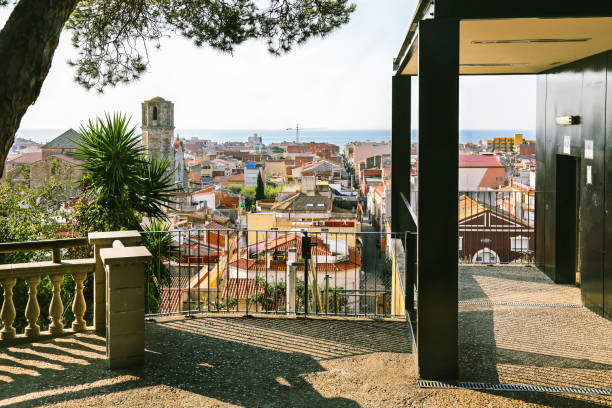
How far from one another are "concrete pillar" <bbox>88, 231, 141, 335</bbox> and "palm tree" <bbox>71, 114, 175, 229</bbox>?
106 inches

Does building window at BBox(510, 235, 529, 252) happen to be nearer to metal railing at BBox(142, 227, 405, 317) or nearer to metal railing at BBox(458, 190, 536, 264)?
metal railing at BBox(458, 190, 536, 264)

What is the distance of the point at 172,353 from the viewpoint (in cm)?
527

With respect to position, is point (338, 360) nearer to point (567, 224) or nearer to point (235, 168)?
point (567, 224)

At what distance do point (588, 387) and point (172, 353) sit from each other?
3.48 m

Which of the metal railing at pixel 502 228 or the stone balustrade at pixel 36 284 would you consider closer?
the stone balustrade at pixel 36 284

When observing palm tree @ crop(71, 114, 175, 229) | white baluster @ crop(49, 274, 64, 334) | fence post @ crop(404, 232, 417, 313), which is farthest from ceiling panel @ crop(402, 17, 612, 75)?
white baluster @ crop(49, 274, 64, 334)

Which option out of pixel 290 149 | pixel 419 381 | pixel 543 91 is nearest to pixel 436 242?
pixel 419 381

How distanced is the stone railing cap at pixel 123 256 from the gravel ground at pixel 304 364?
36.2 inches

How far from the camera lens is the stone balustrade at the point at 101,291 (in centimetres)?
482

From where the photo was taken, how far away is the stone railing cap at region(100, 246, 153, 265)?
4742 millimetres

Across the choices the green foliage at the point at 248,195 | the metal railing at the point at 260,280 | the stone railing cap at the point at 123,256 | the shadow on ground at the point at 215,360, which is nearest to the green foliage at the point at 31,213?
the metal railing at the point at 260,280

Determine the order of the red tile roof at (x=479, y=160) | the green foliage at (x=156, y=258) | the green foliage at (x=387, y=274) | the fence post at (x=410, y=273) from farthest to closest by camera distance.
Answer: the red tile roof at (x=479, y=160), the green foliage at (x=387, y=274), the green foliage at (x=156, y=258), the fence post at (x=410, y=273)

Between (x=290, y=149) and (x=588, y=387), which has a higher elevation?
(x=290, y=149)

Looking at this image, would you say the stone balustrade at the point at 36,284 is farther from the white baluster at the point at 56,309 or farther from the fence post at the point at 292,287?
the fence post at the point at 292,287
